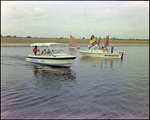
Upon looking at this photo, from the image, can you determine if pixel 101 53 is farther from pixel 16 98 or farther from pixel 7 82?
pixel 16 98

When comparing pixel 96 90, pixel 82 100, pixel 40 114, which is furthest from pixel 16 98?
pixel 96 90

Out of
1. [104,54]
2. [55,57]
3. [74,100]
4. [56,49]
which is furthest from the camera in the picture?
[104,54]

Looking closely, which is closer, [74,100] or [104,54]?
[74,100]

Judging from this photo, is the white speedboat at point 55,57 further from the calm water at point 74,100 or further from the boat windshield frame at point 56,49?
the calm water at point 74,100

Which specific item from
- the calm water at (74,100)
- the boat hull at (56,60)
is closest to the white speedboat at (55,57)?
the boat hull at (56,60)

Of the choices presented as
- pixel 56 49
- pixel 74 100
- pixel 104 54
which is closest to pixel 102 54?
pixel 104 54

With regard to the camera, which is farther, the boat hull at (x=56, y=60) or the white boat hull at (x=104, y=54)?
the white boat hull at (x=104, y=54)

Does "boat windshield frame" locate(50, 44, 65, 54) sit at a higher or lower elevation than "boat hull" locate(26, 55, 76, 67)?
higher

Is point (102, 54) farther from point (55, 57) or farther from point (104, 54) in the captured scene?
point (55, 57)

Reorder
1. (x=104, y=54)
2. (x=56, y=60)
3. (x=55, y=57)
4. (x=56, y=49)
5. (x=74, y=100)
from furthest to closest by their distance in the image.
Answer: (x=104, y=54) < (x=56, y=49) < (x=56, y=60) < (x=55, y=57) < (x=74, y=100)

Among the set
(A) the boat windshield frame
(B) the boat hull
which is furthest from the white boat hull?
(B) the boat hull

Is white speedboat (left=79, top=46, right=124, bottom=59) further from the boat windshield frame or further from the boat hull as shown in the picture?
the boat hull

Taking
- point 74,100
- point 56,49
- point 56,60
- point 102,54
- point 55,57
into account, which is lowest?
point 74,100

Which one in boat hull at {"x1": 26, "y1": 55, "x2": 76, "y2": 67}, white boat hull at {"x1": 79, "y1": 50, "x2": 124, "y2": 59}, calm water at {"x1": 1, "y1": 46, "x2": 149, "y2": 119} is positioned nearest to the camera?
calm water at {"x1": 1, "y1": 46, "x2": 149, "y2": 119}
